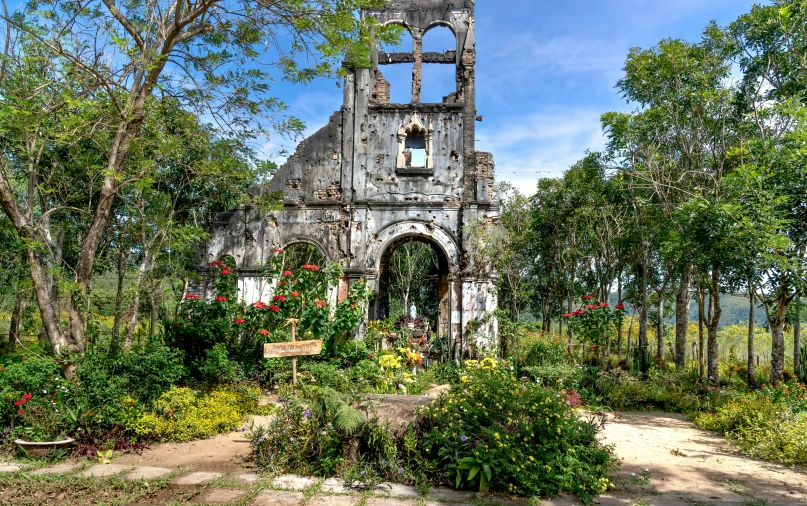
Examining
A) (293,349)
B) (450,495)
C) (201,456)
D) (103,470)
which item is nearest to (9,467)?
(103,470)

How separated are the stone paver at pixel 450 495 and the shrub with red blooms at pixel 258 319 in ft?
18.0

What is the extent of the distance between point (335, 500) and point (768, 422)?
277 inches

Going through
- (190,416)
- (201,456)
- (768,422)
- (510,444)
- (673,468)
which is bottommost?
(673,468)

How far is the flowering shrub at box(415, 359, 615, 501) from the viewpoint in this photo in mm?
5273

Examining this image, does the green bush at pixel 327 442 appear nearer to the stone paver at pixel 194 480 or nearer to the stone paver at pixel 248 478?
the stone paver at pixel 248 478

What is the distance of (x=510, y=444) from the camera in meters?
5.42

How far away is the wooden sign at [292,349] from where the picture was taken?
7.94 m

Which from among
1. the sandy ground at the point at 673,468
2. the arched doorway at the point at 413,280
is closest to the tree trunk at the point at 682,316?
the sandy ground at the point at 673,468

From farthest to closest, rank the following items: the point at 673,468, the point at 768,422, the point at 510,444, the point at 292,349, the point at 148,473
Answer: the point at 292,349 → the point at 768,422 → the point at 673,468 → the point at 148,473 → the point at 510,444

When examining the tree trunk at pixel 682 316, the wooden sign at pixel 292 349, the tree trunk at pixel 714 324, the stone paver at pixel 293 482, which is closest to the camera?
the stone paver at pixel 293 482

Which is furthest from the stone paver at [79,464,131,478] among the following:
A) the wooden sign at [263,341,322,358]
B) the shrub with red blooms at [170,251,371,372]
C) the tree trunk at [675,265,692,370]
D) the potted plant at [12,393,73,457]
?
the tree trunk at [675,265,692,370]

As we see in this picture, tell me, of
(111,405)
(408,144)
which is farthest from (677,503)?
(408,144)

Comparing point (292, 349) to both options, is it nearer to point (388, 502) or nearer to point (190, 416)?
point (190, 416)

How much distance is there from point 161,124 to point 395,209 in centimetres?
656
